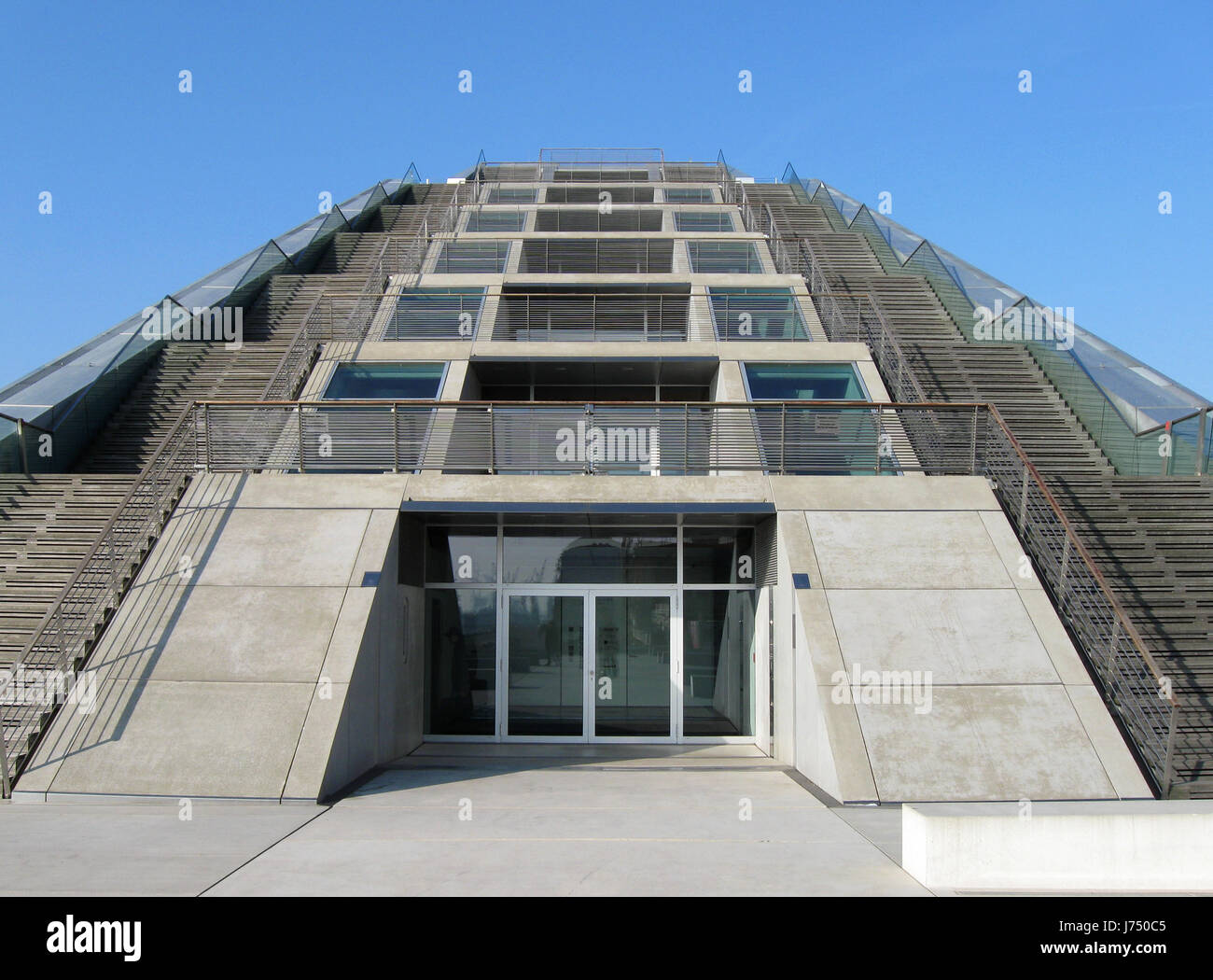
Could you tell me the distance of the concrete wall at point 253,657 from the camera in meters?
9.91

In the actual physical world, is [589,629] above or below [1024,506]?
below

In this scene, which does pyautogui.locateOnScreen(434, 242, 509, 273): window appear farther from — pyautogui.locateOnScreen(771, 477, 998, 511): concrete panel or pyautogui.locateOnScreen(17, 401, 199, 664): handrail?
pyautogui.locateOnScreen(771, 477, 998, 511): concrete panel

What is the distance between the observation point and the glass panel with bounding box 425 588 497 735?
14328 millimetres

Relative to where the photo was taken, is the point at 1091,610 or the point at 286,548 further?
the point at 286,548

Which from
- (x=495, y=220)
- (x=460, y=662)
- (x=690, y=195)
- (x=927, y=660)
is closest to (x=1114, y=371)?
(x=927, y=660)

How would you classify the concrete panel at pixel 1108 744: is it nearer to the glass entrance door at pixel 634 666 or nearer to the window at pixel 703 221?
the glass entrance door at pixel 634 666

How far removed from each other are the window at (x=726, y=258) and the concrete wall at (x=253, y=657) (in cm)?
1379

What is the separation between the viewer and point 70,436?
15.5m

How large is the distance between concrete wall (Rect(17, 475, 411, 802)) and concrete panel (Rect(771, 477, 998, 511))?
5.29 metres

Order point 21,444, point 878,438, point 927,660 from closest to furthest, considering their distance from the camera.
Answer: point 927,660 < point 878,438 < point 21,444
